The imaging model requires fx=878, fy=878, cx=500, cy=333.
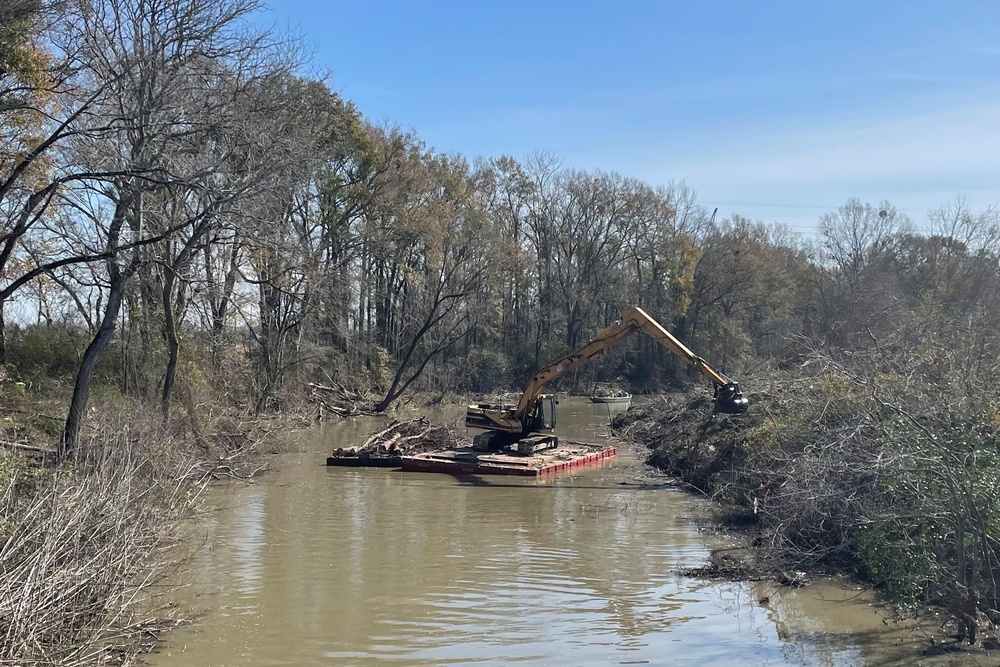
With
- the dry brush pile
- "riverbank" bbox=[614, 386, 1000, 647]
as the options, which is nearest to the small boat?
"riverbank" bbox=[614, 386, 1000, 647]

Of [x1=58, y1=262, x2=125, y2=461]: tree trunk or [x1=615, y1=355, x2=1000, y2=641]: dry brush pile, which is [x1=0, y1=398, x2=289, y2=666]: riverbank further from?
[x1=615, y1=355, x2=1000, y2=641]: dry brush pile

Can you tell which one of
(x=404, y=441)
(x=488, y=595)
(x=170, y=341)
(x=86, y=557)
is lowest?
(x=488, y=595)

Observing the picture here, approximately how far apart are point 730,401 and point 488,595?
33.1 ft

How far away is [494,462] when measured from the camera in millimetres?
20562

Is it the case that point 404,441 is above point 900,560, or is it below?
above

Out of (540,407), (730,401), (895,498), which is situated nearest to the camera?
(895,498)

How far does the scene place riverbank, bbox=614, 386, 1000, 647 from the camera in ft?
27.3

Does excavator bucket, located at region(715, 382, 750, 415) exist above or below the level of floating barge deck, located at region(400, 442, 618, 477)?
above

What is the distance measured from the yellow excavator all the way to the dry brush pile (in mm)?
6098

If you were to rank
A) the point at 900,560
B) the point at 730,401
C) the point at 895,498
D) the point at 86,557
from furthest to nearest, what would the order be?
the point at 730,401 → the point at 895,498 → the point at 900,560 → the point at 86,557

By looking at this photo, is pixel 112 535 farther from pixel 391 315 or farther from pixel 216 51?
pixel 391 315

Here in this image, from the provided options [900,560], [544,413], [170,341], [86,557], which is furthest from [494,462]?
A: [86,557]

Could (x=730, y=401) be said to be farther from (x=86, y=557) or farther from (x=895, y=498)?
(x=86, y=557)

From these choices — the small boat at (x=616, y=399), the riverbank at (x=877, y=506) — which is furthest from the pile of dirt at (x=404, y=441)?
the small boat at (x=616, y=399)
